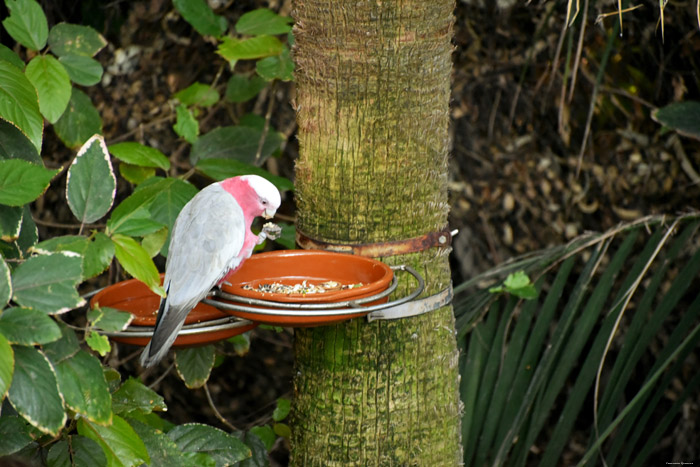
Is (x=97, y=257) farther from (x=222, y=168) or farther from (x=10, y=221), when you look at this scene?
(x=222, y=168)

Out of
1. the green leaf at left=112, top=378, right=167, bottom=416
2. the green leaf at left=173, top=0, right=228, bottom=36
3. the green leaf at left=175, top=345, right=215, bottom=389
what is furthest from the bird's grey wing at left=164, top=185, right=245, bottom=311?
the green leaf at left=173, top=0, right=228, bottom=36

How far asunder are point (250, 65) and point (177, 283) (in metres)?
1.54

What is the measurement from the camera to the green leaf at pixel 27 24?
1.59 m

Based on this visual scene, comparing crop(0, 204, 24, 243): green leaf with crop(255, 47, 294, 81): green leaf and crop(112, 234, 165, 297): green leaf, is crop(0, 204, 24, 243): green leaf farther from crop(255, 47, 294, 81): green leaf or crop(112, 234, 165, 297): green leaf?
crop(255, 47, 294, 81): green leaf

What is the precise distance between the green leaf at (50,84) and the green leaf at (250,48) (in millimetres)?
440

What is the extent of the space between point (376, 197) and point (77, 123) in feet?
2.83

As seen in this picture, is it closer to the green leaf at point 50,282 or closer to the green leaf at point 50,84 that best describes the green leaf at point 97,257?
the green leaf at point 50,282

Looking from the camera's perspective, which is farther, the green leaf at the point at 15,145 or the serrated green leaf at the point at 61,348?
the green leaf at the point at 15,145

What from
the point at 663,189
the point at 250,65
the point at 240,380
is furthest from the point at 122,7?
the point at 663,189

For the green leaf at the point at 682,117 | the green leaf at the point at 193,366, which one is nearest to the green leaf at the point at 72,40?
the green leaf at the point at 193,366

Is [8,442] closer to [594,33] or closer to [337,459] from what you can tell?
[337,459]

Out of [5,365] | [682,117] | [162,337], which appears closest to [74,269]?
[5,365]

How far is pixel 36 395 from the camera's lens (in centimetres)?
104

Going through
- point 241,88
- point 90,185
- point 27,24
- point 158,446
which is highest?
point 27,24
